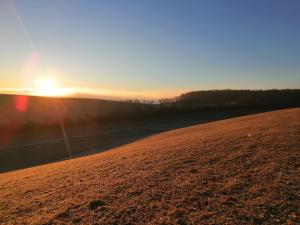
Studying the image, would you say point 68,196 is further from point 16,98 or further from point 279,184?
point 16,98

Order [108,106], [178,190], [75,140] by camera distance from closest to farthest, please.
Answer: [178,190] < [75,140] < [108,106]

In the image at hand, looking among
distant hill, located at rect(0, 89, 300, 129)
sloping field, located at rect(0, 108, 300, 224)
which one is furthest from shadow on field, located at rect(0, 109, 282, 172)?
sloping field, located at rect(0, 108, 300, 224)

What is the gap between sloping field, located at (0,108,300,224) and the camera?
5746 mm

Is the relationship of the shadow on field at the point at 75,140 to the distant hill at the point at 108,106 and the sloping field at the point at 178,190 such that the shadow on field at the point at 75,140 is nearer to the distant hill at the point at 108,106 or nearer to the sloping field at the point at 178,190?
the distant hill at the point at 108,106

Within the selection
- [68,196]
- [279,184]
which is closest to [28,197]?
[68,196]

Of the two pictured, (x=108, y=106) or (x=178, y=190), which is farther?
(x=108, y=106)

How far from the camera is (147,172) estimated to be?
8.84 metres

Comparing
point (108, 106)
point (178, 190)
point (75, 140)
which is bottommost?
point (178, 190)

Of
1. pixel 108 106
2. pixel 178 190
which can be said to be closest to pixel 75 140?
pixel 108 106

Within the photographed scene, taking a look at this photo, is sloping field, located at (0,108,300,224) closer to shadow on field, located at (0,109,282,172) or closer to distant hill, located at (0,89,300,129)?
shadow on field, located at (0,109,282,172)

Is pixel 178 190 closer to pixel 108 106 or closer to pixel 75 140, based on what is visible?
pixel 75 140

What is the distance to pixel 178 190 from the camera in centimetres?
704

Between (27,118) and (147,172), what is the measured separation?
3666 cm

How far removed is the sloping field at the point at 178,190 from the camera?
18.9 ft
